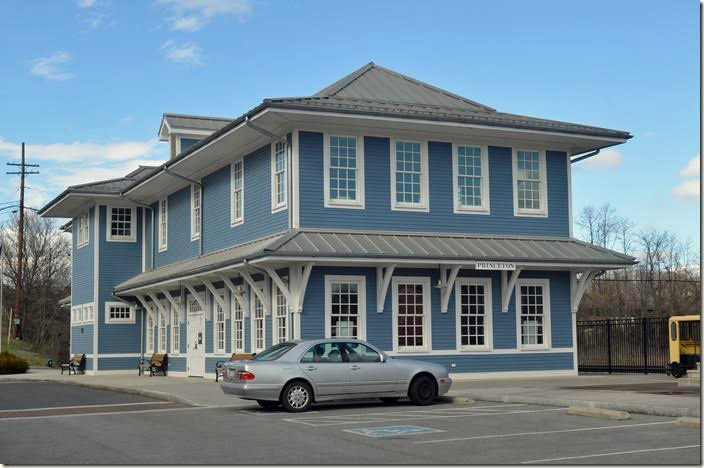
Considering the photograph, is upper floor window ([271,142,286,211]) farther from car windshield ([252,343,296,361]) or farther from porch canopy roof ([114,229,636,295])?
car windshield ([252,343,296,361])

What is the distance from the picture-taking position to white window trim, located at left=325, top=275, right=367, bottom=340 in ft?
79.7

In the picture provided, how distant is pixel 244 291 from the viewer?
89.5 ft

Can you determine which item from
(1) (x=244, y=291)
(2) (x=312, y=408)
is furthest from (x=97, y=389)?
(2) (x=312, y=408)

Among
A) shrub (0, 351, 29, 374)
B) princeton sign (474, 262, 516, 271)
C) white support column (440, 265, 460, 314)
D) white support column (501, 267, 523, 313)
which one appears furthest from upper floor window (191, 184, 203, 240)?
shrub (0, 351, 29, 374)

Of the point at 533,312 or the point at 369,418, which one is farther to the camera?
the point at 533,312

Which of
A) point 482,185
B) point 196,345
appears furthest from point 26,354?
point 482,185

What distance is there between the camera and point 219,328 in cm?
2956

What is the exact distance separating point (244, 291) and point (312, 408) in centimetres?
905

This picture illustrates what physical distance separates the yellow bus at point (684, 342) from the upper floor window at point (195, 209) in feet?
50.0

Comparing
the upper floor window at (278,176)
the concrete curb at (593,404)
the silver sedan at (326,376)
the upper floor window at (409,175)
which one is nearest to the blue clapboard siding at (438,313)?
the upper floor window at (409,175)

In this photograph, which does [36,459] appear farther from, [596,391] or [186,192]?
[186,192]

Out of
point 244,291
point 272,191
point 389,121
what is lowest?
point 244,291

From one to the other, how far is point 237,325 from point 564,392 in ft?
36.7

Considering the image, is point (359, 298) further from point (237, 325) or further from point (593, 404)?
point (593, 404)
